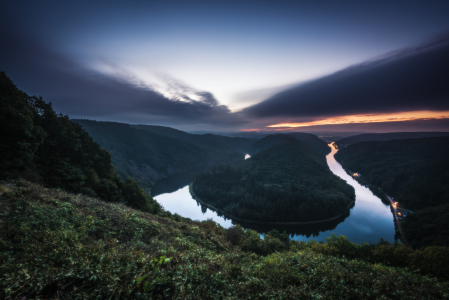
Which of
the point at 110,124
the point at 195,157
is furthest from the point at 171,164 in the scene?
the point at 110,124

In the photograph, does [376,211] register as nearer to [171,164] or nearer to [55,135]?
[55,135]

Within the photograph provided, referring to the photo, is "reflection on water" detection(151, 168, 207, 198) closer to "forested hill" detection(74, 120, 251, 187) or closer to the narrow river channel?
the narrow river channel

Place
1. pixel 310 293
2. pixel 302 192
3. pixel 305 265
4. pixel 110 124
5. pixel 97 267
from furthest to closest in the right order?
pixel 110 124 < pixel 302 192 < pixel 305 265 < pixel 310 293 < pixel 97 267

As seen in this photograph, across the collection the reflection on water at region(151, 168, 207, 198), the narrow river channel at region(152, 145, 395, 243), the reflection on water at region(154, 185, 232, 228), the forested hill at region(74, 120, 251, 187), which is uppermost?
the forested hill at region(74, 120, 251, 187)

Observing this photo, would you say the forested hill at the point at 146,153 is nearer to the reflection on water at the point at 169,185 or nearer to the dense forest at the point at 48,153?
the reflection on water at the point at 169,185

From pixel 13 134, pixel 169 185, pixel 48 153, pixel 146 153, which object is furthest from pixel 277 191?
pixel 146 153

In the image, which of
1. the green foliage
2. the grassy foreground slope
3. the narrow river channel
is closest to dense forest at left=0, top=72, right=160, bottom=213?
the green foliage
